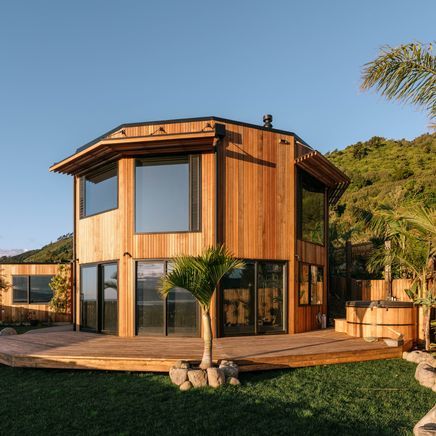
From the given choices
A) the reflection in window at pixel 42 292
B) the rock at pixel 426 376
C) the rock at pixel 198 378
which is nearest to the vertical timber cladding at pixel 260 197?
the rock at pixel 426 376

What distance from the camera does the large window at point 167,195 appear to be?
33.7 feet

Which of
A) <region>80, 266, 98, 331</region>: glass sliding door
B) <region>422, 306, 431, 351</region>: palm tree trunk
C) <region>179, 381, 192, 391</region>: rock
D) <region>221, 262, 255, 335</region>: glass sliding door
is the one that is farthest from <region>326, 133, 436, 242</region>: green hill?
<region>179, 381, 192, 391</region>: rock

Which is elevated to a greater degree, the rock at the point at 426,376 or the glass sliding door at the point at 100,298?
the glass sliding door at the point at 100,298

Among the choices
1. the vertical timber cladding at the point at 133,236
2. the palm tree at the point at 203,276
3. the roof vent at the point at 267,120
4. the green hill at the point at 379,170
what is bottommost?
the palm tree at the point at 203,276

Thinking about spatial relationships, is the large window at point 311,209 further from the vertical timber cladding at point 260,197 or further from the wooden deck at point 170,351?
the wooden deck at point 170,351

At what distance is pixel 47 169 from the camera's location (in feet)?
40.5

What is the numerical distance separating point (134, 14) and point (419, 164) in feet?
91.3

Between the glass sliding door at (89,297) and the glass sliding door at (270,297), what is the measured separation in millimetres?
4136

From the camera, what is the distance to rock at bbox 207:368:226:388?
20.8 feet

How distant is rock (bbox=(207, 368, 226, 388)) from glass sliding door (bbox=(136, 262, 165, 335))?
385 cm

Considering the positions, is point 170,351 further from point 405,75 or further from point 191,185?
point 405,75

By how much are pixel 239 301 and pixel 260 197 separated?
249cm

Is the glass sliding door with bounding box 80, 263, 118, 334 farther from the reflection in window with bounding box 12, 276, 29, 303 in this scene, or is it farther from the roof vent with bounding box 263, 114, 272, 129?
the reflection in window with bounding box 12, 276, 29, 303

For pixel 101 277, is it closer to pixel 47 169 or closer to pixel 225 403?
pixel 47 169
